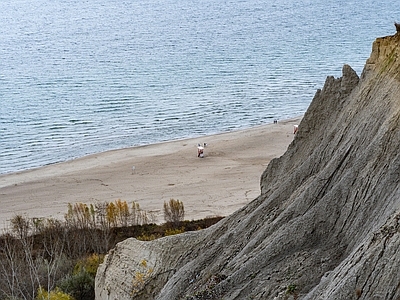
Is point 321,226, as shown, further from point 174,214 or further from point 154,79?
point 154,79

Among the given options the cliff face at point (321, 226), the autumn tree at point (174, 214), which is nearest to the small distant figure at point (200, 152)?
the autumn tree at point (174, 214)

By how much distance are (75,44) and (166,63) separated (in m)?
38.9

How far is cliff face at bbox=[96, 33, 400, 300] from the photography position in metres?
13.7

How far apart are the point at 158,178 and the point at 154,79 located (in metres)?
53.2

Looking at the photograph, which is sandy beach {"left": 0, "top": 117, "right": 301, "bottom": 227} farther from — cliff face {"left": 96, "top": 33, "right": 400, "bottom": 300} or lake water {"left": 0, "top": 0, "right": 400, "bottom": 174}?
cliff face {"left": 96, "top": 33, "right": 400, "bottom": 300}

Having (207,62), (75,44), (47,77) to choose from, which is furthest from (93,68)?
(75,44)

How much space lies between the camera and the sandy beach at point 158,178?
177ft

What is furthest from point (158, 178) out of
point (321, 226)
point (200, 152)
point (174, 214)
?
point (321, 226)

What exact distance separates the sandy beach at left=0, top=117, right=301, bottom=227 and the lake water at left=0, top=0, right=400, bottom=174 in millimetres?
5213

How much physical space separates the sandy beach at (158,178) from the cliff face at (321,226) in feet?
87.7

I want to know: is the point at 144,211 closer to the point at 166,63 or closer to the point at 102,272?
the point at 102,272

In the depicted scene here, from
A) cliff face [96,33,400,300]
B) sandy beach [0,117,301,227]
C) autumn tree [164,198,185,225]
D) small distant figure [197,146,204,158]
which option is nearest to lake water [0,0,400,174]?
sandy beach [0,117,301,227]

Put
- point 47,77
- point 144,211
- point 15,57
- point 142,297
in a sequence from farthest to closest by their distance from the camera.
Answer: point 15,57
point 47,77
point 144,211
point 142,297

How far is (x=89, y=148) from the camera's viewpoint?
7425cm
